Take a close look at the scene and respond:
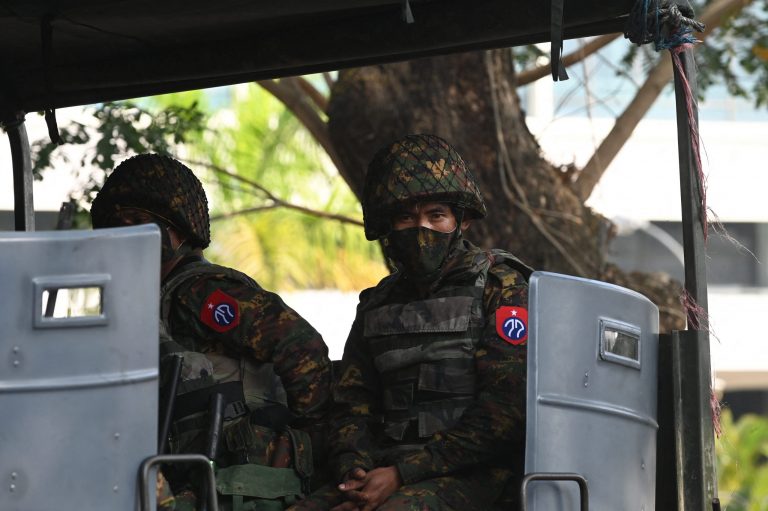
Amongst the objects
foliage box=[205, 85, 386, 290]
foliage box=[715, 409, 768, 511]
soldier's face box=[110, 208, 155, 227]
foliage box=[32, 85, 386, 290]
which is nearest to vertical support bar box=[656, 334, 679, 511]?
soldier's face box=[110, 208, 155, 227]

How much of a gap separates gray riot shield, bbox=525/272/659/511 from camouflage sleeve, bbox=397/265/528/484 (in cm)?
34

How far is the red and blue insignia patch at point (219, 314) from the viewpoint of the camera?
427 centimetres

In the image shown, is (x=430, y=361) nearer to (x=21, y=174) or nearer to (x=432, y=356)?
(x=432, y=356)

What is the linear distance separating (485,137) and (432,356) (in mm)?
3595

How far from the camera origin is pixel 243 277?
439 cm

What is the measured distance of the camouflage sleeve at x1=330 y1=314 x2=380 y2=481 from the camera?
165 inches

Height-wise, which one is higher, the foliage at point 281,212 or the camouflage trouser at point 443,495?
the foliage at point 281,212

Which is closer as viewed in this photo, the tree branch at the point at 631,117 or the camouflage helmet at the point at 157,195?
the camouflage helmet at the point at 157,195

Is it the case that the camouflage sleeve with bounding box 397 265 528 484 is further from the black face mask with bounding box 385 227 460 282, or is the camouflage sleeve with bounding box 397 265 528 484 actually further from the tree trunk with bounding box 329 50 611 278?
the tree trunk with bounding box 329 50 611 278

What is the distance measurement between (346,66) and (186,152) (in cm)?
1882

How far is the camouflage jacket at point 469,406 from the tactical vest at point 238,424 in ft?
0.48

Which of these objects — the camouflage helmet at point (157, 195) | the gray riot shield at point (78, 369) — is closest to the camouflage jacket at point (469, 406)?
the camouflage helmet at point (157, 195)

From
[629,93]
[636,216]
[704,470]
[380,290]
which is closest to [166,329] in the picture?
[380,290]

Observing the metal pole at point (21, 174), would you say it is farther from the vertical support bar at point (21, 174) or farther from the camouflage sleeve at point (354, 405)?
the camouflage sleeve at point (354, 405)
